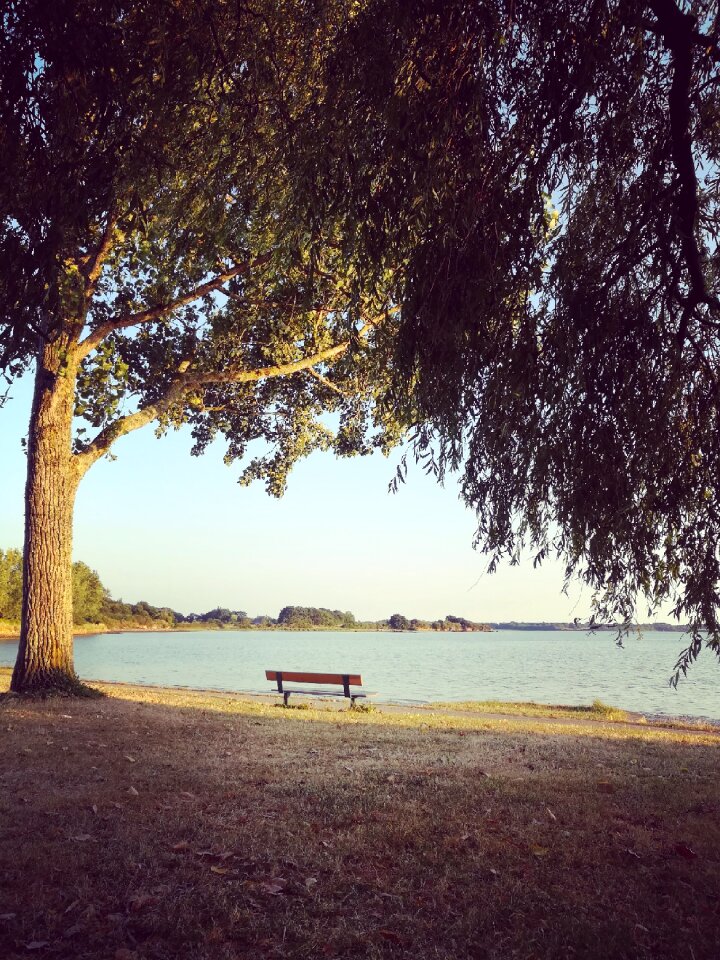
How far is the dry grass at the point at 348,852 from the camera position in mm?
3672

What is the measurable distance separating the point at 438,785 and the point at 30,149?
6241 mm

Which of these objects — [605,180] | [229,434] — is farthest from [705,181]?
[229,434]

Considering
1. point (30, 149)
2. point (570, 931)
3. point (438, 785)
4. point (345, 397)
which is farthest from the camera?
point (345, 397)

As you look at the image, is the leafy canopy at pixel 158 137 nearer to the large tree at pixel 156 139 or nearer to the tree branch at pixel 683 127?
the large tree at pixel 156 139

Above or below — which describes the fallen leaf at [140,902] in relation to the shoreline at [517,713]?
above

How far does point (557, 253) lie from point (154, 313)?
968 centimetres

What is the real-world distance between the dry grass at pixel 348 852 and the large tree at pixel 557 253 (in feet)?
6.21

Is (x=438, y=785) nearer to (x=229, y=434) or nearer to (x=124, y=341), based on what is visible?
(x=124, y=341)

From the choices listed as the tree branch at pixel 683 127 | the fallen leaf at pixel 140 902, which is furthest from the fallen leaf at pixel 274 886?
the tree branch at pixel 683 127

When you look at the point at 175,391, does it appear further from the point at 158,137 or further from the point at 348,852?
the point at 348,852

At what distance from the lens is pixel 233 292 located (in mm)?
14609

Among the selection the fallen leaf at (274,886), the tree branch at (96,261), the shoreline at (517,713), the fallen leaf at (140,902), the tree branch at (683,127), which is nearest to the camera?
the fallen leaf at (140,902)

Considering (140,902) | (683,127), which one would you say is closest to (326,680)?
(140,902)

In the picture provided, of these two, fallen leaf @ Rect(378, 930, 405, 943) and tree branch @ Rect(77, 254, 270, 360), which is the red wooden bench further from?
fallen leaf @ Rect(378, 930, 405, 943)
